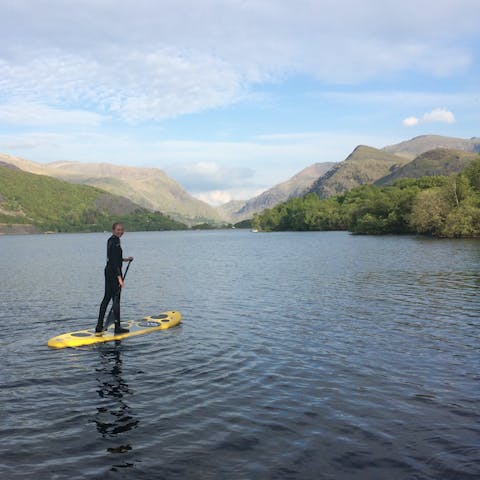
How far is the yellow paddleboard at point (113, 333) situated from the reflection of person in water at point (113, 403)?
7.82 ft

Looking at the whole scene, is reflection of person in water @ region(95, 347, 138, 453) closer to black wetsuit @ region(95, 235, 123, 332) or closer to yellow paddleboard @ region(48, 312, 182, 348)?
yellow paddleboard @ region(48, 312, 182, 348)

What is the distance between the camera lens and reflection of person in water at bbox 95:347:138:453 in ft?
39.0

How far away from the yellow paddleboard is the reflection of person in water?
2383mm

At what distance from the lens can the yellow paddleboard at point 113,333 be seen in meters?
20.5

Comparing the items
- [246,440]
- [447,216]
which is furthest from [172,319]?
[447,216]

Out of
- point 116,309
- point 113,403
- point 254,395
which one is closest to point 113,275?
point 116,309

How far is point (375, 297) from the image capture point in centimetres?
3278

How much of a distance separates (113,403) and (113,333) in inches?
331

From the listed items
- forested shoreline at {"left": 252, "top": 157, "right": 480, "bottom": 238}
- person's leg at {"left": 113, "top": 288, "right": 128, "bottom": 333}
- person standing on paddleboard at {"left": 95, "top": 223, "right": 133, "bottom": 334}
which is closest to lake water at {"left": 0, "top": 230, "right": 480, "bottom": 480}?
person's leg at {"left": 113, "top": 288, "right": 128, "bottom": 333}

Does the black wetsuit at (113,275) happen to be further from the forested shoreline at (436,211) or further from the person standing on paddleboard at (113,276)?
the forested shoreline at (436,211)

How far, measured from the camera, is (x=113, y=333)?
71.7ft

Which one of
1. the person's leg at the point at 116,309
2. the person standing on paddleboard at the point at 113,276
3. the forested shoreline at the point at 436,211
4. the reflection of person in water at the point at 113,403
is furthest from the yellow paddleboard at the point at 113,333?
the forested shoreline at the point at 436,211

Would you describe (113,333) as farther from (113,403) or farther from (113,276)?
(113,403)

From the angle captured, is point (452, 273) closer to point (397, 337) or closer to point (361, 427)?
point (397, 337)
